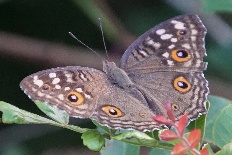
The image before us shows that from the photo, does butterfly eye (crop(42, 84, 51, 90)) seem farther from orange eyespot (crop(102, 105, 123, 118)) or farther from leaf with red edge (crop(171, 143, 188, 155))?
leaf with red edge (crop(171, 143, 188, 155))

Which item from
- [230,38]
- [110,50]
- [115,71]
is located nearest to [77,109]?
[115,71]

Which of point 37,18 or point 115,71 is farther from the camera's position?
point 37,18

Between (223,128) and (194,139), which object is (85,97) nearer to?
(223,128)

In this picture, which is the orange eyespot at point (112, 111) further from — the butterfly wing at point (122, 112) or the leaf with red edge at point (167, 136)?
the leaf with red edge at point (167, 136)

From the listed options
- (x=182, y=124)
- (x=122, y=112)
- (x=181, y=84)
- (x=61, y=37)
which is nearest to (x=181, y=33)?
(x=181, y=84)

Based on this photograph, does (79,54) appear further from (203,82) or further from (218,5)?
(203,82)

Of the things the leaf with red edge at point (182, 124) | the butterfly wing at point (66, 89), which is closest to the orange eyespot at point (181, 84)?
the butterfly wing at point (66, 89)

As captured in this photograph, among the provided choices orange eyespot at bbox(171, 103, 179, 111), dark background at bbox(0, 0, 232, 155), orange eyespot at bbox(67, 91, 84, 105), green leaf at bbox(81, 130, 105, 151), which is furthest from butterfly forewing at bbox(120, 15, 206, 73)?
dark background at bbox(0, 0, 232, 155)

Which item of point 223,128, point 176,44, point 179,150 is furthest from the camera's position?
point 176,44
